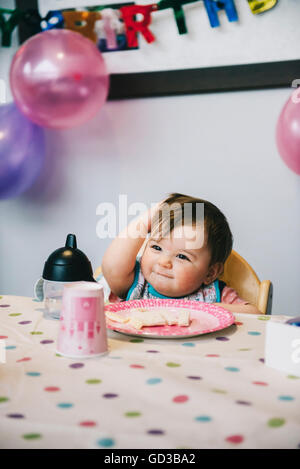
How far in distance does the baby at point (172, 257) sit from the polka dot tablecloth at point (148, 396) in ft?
1.50

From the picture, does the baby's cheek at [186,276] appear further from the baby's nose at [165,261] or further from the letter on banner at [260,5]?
the letter on banner at [260,5]

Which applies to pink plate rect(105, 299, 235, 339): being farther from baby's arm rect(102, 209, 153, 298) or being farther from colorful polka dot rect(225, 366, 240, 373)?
baby's arm rect(102, 209, 153, 298)

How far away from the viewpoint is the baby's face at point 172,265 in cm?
121

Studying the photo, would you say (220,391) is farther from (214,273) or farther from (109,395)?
(214,273)

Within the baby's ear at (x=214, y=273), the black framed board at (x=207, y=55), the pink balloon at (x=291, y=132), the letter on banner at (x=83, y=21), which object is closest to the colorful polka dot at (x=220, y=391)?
the baby's ear at (x=214, y=273)

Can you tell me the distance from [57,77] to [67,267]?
3.07 ft

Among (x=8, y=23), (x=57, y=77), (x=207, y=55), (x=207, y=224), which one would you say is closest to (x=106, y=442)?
(x=207, y=224)

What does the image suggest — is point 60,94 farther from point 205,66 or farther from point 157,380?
point 157,380

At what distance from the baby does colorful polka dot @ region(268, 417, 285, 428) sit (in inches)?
27.9

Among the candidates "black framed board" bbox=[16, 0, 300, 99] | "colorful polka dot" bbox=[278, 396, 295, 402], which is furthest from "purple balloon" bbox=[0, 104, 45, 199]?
"colorful polka dot" bbox=[278, 396, 295, 402]

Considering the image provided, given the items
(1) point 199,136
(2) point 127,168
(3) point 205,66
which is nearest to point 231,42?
(3) point 205,66

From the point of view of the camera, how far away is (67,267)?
833mm

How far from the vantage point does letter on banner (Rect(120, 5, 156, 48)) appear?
185 cm
